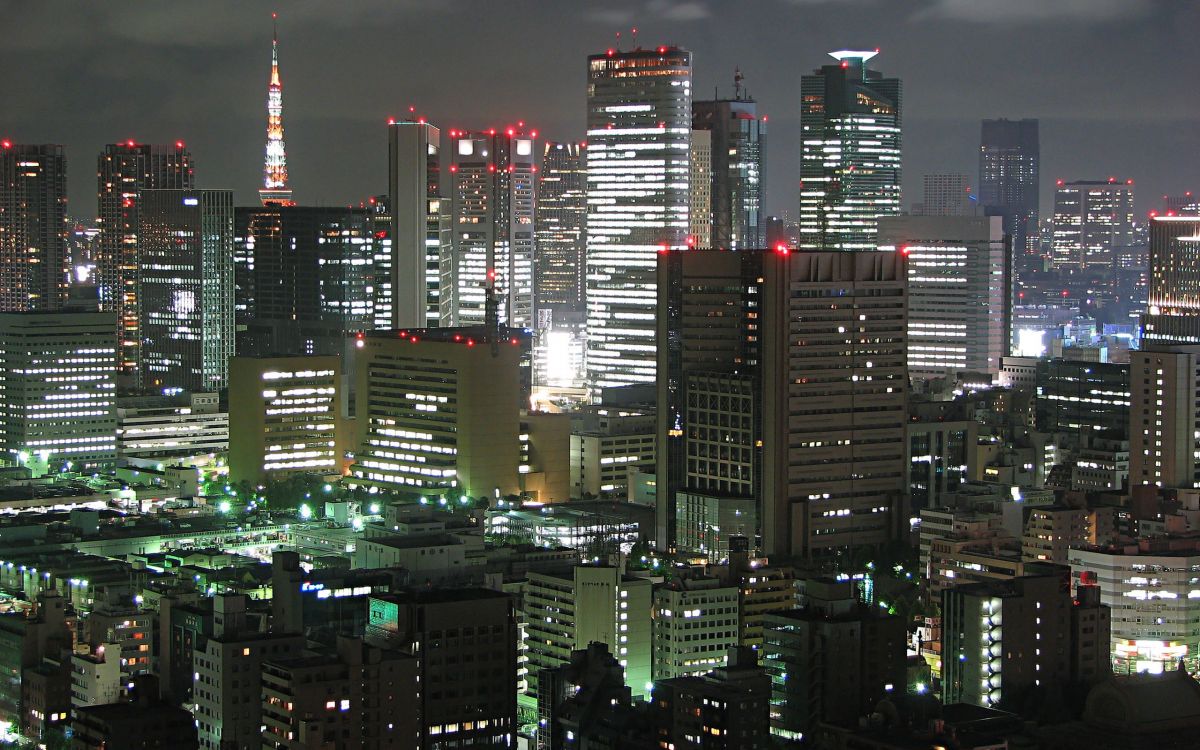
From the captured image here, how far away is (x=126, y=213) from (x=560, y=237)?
39.3 ft

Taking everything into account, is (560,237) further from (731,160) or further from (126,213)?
(126,213)

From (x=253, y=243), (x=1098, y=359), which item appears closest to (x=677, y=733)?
(x=1098, y=359)

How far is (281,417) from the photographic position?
125 ft

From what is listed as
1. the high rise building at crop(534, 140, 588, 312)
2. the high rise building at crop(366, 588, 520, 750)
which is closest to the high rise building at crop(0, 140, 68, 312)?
the high rise building at crop(534, 140, 588, 312)

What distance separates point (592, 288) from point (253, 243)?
9807 mm

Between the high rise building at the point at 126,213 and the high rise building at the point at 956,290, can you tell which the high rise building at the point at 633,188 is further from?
the high rise building at the point at 126,213

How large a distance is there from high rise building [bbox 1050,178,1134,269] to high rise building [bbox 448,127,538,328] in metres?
18.4

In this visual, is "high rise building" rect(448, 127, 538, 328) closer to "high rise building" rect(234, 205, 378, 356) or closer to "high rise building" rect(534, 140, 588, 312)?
"high rise building" rect(234, 205, 378, 356)

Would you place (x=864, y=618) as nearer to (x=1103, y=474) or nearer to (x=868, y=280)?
(x=868, y=280)

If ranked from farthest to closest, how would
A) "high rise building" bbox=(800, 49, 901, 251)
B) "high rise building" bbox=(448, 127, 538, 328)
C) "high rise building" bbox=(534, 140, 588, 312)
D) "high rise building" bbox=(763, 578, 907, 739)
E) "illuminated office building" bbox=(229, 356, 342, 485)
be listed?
"high rise building" bbox=(534, 140, 588, 312) < "high rise building" bbox=(800, 49, 901, 251) < "high rise building" bbox=(448, 127, 538, 328) < "illuminated office building" bbox=(229, 356, 342, 485) < "high rise building" bbox=(763, 578, 907, 739)

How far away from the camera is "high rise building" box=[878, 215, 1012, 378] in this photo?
162 ft

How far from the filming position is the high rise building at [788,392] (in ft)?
97.2

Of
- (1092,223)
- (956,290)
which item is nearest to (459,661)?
(956,290)

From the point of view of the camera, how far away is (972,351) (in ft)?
163
